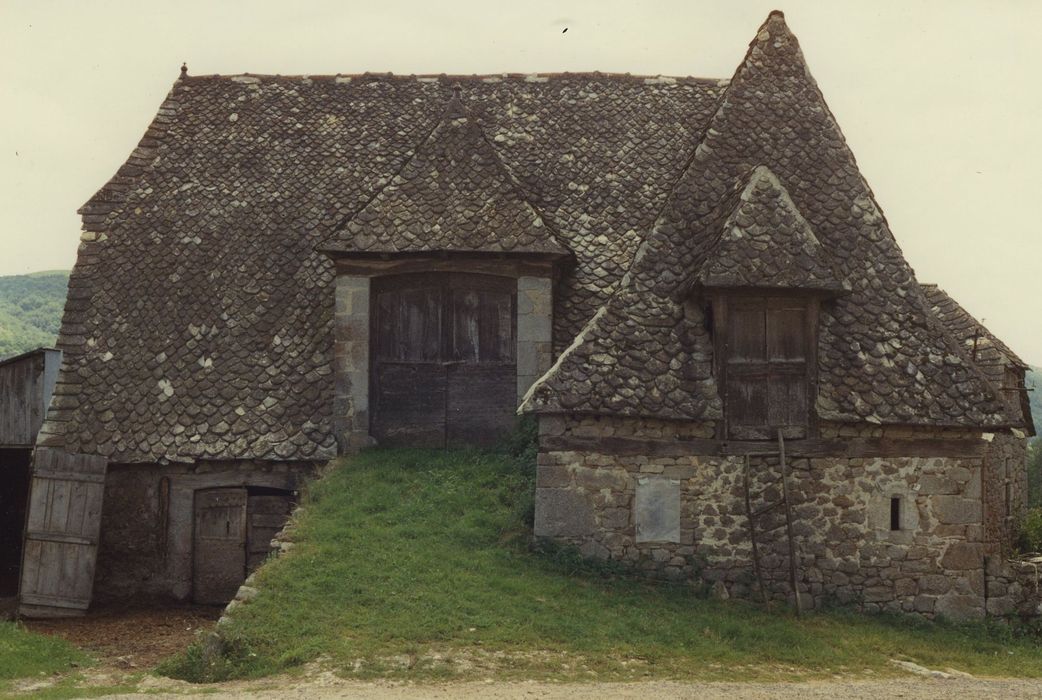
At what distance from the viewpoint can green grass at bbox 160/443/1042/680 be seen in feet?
43.5

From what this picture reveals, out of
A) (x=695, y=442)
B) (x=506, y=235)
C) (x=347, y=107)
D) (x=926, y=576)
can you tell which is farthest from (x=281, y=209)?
(x=926, y=576)

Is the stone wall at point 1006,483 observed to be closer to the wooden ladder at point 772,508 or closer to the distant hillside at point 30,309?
the wooden ladder at point 772,508

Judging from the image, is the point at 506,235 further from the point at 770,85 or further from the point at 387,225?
the point at 770,85

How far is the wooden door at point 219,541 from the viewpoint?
19.2 metres

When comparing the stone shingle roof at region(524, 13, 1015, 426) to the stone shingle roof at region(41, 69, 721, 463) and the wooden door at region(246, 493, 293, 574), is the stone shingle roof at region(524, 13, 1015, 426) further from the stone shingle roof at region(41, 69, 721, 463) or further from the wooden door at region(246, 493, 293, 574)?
the wooden door at region(246, 493, 293, 574)

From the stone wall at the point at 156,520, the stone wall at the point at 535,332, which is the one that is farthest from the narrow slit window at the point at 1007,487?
the stone wall at the point at 156,520

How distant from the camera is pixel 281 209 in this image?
21578 millimetres

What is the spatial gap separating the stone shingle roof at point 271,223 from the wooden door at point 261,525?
92cm

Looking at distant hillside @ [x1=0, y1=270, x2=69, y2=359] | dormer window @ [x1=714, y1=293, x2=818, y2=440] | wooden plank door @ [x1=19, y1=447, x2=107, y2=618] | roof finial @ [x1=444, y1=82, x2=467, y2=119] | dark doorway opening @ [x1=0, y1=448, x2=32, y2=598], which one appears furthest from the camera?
distant hillside @ [x1=0, y1=270, x2=69, y2=359]

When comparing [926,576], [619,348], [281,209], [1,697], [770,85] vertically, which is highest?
[770,85]

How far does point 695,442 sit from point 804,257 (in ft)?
9.79

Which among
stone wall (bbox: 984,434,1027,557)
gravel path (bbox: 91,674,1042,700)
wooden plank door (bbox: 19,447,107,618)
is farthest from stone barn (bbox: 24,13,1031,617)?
gravel path (bbox: 91,674,1042,700)

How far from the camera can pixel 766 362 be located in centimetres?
1689

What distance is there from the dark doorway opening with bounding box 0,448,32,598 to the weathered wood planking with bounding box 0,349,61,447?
2.89m
